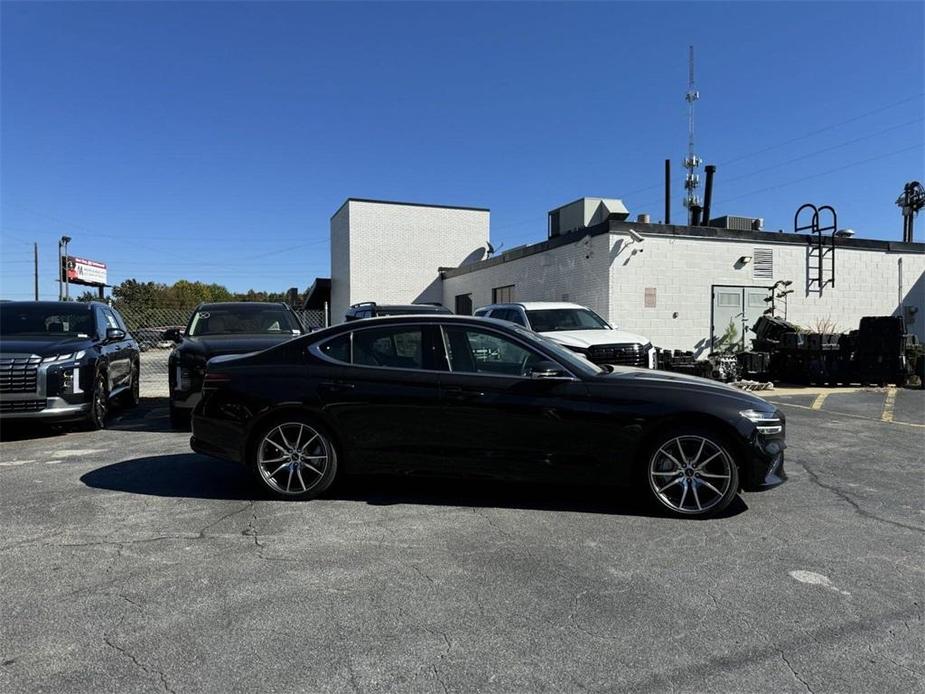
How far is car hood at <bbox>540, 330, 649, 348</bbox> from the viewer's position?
35.0ft

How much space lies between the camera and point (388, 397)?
16.6 ft

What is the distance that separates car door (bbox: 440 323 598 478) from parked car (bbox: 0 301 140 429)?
543cm

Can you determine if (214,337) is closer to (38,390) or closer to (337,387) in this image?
(38,390)

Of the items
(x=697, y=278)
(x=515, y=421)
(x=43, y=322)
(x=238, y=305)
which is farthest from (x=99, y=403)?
(x=697, y=278)

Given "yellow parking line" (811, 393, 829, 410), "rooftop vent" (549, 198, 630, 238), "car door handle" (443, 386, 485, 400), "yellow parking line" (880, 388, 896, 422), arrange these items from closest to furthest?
"car door handle" (443, 386, 485, 400) → "yellow parking line" (880, 388, 896, 422) → "yellow parking line" (811, 393, 829, 410) → "rooftop vent" (549, 198, 630, 238)

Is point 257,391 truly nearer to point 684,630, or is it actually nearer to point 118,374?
point 684,630

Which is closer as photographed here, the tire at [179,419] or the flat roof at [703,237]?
the tire at [179,419]

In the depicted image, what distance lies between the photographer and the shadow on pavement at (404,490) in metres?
5.05

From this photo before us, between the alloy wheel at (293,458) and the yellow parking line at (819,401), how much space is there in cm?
962

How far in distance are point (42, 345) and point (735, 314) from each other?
A: 52.3 ft

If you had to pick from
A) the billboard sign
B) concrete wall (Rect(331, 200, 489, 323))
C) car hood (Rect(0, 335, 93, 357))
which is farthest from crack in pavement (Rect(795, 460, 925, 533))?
the billboard sign

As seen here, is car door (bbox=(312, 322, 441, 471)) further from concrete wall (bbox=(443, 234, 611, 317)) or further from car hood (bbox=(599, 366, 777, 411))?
concrete wall (bbox=(443, 234, 611, 317))

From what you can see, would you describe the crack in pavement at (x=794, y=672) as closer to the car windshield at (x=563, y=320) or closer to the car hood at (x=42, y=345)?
the car hood at (x=42, y=345)

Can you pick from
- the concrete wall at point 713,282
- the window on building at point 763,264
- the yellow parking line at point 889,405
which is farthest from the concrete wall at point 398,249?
the yellow parking line at point 889,405
